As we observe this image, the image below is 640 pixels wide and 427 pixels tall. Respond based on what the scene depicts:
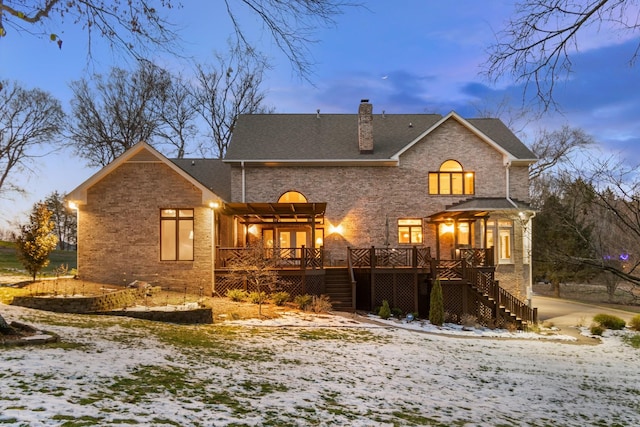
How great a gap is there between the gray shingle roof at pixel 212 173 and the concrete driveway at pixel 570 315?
16.5 m

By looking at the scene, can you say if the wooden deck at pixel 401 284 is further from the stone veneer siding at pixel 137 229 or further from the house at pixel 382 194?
the stone veneer siding at pixel 137 229

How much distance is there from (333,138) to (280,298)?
10.3m

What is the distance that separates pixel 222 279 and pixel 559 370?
12.6 metres

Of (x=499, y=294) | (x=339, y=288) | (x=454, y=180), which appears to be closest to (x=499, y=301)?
(x=499, y=294)

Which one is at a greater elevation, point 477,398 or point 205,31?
point 205,31

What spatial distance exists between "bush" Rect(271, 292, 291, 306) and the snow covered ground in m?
3.67

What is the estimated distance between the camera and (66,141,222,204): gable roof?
1789cm

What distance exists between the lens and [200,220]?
60.6 feet

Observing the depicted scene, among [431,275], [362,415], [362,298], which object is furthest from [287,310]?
[362,415]

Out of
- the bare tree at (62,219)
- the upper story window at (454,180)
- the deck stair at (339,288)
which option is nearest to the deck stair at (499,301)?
the deck stair at (339,288)

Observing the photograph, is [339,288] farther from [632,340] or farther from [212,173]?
[632,340]

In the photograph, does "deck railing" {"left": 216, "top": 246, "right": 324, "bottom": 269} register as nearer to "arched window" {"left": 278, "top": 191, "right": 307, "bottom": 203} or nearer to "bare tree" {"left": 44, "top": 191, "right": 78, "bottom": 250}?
"arched window" {"left": 278, "top": 191, "right": 307, "bottom": 203}

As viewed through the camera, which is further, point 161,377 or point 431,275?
point 431,275

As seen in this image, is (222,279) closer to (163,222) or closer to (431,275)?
(163,222)
